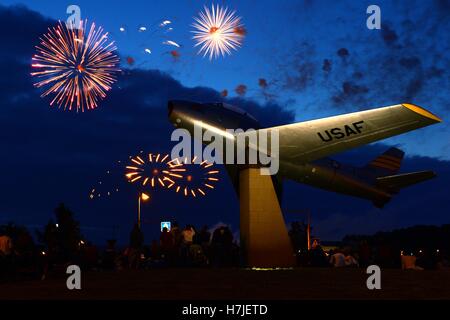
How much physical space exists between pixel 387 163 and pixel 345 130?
14656 mm

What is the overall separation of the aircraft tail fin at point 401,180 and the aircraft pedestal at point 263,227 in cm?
1095

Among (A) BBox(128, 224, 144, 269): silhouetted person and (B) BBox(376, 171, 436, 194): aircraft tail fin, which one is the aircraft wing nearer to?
(A) BBox(128, 224, 144, 269): silhouetted person

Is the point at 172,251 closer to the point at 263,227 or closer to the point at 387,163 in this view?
the point at 263,227

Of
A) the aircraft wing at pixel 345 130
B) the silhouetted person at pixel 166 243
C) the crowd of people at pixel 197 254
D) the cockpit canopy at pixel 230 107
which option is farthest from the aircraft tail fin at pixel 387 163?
the silhouetted person at pixel 166 243

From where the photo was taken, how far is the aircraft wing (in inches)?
905

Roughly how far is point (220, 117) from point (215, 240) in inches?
233

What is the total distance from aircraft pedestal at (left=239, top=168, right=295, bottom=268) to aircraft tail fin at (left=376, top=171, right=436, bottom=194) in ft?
35.9

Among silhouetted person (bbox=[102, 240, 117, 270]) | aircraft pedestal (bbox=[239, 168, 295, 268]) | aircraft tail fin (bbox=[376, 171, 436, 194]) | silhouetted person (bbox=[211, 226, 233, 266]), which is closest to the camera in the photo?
aircraft pedestal (bbox=[239, 168, 295, 268])

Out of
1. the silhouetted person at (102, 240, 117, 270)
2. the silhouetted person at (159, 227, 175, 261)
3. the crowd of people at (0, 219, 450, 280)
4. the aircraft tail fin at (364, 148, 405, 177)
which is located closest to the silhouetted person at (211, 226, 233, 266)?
the crowd of people at (0, 219, 450, 280)

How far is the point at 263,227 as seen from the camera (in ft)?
81.0

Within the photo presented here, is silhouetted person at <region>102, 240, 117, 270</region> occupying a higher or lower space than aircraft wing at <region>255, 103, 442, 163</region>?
lower

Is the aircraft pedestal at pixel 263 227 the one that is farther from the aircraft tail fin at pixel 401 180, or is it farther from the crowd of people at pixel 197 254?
the aircraft tail fin at pixel 401 180

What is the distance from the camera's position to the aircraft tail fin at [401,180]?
3288 centimetres
